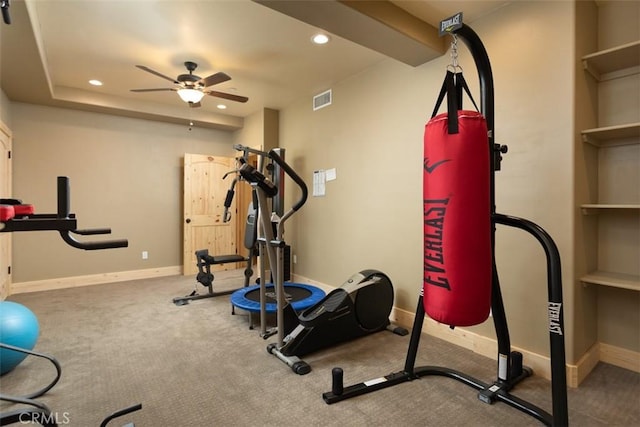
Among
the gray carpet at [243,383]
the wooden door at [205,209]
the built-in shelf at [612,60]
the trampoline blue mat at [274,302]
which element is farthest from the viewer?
the wooden door at [205,209]

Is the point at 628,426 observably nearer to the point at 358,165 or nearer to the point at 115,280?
the point at 358,165

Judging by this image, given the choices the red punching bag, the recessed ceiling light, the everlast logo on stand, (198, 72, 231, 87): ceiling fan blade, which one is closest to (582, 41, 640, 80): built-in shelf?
the red punching bag

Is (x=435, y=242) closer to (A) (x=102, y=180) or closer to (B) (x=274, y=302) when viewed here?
(B) (x=274, y=302)

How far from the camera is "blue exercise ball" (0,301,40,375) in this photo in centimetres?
222

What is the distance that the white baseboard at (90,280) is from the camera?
4.62m

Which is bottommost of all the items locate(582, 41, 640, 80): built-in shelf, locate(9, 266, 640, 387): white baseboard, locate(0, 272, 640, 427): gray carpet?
locate(0, 272, 640, 427): gray carpet

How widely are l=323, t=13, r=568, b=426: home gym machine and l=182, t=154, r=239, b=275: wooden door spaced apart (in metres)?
4.27

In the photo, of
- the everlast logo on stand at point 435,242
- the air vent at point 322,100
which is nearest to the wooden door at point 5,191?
the air vent at point 322,100

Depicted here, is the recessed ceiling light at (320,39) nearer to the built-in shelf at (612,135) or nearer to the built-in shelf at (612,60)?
the built-in shelf at (612,60)

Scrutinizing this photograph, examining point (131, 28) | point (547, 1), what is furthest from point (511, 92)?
point (131, 28)

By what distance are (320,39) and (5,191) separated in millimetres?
4343

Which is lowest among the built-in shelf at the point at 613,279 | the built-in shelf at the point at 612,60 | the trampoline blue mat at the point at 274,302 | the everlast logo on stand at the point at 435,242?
the trampoline blue mat at the point at 274,302

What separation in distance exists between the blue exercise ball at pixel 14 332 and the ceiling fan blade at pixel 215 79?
101 inches

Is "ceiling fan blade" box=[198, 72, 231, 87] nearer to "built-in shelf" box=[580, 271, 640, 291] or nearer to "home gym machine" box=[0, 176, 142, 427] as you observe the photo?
"home gym machine" box=[0, 176, 142, 427]
